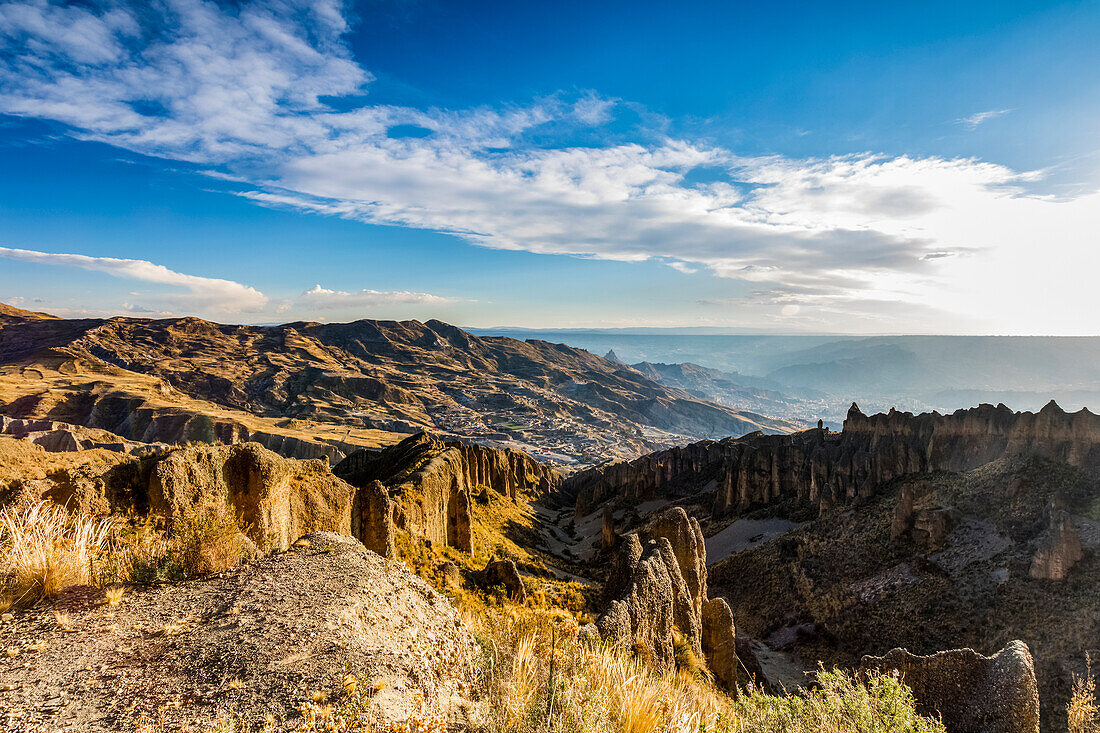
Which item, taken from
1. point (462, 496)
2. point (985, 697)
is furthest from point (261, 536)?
point (462, 496)

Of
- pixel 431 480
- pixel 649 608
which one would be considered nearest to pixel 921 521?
pixel 649 608

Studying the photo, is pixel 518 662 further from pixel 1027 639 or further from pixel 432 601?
pixel 1027 639

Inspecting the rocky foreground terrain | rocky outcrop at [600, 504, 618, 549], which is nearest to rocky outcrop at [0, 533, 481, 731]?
the rocky foreground terrain

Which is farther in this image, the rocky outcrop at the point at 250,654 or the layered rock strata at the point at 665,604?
the layered rock strata at the point at 665,604

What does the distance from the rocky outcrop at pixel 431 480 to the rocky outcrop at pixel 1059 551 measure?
35.8m

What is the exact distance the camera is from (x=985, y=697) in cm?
1153

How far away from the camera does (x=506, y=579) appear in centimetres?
2352

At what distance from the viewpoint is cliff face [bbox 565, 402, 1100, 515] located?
3666cm

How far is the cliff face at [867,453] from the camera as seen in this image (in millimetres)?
36656

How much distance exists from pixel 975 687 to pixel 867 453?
48173mm

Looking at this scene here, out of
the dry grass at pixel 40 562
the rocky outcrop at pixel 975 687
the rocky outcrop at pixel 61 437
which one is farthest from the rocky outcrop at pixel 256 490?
the rocky outcrop at pixel 61 437

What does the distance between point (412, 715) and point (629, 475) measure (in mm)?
85788

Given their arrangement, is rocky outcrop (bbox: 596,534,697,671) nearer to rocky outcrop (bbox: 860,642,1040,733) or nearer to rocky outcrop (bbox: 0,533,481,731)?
rocky outcrop (bbox: 0,533,481,731)

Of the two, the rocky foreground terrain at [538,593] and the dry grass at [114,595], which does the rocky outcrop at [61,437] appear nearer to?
the rocky foreground terrain at [538,593]
